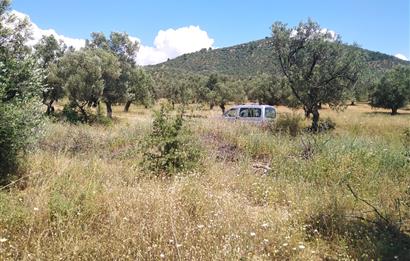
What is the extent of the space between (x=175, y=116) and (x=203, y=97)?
149ft

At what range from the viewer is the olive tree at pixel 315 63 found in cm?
2017

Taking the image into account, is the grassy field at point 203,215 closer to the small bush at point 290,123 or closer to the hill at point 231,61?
the small bush at point 290,123

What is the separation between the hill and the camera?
110 m

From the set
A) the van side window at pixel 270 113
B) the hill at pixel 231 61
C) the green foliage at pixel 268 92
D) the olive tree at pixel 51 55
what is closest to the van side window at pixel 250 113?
the van side window at pixel 270 113

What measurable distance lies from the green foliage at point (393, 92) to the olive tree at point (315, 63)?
33362 mm

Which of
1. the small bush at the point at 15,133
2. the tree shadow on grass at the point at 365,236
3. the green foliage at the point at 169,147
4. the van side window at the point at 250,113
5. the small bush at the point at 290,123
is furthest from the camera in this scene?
the van side window at the point at 250,113

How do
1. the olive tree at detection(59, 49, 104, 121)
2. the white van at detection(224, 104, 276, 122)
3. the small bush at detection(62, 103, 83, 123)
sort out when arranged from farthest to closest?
the small bush at detection(62, 103, 83, 123)
the olive tree at detection(59, 49, 104, 121)
the white van at detection(224, 104, 276, 122)

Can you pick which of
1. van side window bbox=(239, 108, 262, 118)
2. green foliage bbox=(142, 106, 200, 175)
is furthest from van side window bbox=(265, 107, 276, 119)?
green foliage bbox=(142, 106, 200, 175)

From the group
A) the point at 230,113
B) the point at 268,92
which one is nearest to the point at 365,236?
the point at 230,113

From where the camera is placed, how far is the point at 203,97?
2087 inches

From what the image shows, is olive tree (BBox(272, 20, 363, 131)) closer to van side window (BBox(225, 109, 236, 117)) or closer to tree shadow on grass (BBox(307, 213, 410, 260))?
van side window (BBox(225, 109, 236, 117))

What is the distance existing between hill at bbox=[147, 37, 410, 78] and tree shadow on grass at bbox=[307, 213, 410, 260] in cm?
9689

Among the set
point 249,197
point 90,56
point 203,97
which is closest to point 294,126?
point 249,197

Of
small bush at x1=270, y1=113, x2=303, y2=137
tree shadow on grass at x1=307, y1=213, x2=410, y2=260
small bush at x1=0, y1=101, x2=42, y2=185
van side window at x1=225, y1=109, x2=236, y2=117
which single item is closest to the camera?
tree shadow on grass at x1=307, y1=213, x2=410, y2=260
